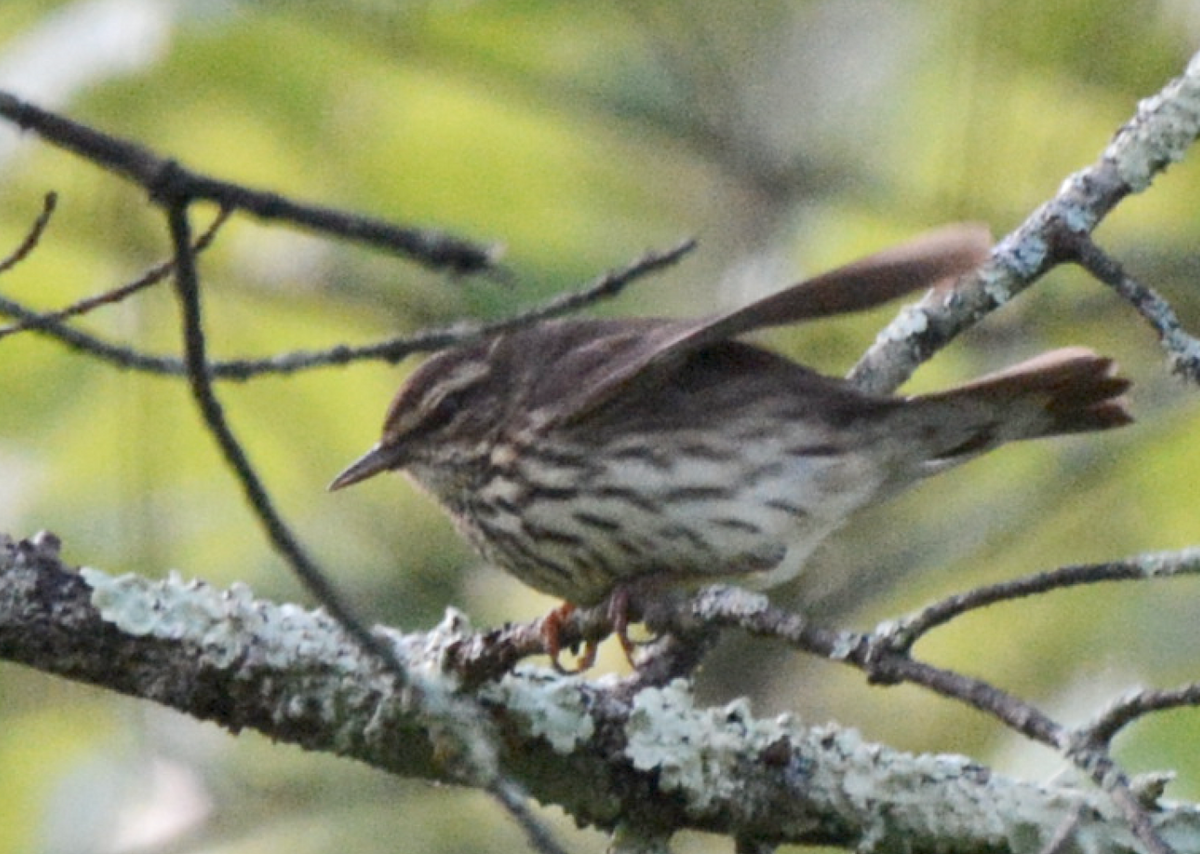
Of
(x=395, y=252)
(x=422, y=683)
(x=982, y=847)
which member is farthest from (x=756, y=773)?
(x=395, y=252)

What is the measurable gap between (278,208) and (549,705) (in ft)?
5.92

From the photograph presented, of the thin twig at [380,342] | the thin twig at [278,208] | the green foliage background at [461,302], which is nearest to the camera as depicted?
the thin twig at [278,208]

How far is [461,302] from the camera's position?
667 centimetres

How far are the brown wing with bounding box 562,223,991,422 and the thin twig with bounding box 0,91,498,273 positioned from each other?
Answer: 180cm

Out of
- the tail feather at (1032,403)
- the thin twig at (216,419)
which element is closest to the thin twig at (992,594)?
the thin twig at (216,419)

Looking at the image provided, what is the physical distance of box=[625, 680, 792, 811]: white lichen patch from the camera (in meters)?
3.63

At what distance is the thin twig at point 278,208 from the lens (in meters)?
1.90

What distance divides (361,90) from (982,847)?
352 centimetres

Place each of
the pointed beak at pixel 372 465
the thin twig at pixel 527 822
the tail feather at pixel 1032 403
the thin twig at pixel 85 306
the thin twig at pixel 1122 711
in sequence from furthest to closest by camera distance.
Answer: the pointed beak at pixel 372 465 < the tail feather at pixel 1032 403 < the thin twig at pixel 85 306 < the thin twig at pixel 1122 711 < the thin twig at pixel 527 822

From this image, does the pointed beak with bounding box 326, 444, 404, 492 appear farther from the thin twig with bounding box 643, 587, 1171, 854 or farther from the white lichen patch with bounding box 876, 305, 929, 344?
the thin twig with bounding box 643, 587, 1171, 854

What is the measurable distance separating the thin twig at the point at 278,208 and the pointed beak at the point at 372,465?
135 inches

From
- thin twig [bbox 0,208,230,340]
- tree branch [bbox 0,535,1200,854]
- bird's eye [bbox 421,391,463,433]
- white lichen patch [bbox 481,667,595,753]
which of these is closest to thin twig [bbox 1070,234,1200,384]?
tree branch [bbox 0,535,1200,854]

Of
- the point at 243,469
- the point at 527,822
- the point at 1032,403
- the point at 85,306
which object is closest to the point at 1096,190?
the point at 1032,403

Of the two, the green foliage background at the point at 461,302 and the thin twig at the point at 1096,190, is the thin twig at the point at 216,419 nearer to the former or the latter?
the thin twig at the point at 1096,190
